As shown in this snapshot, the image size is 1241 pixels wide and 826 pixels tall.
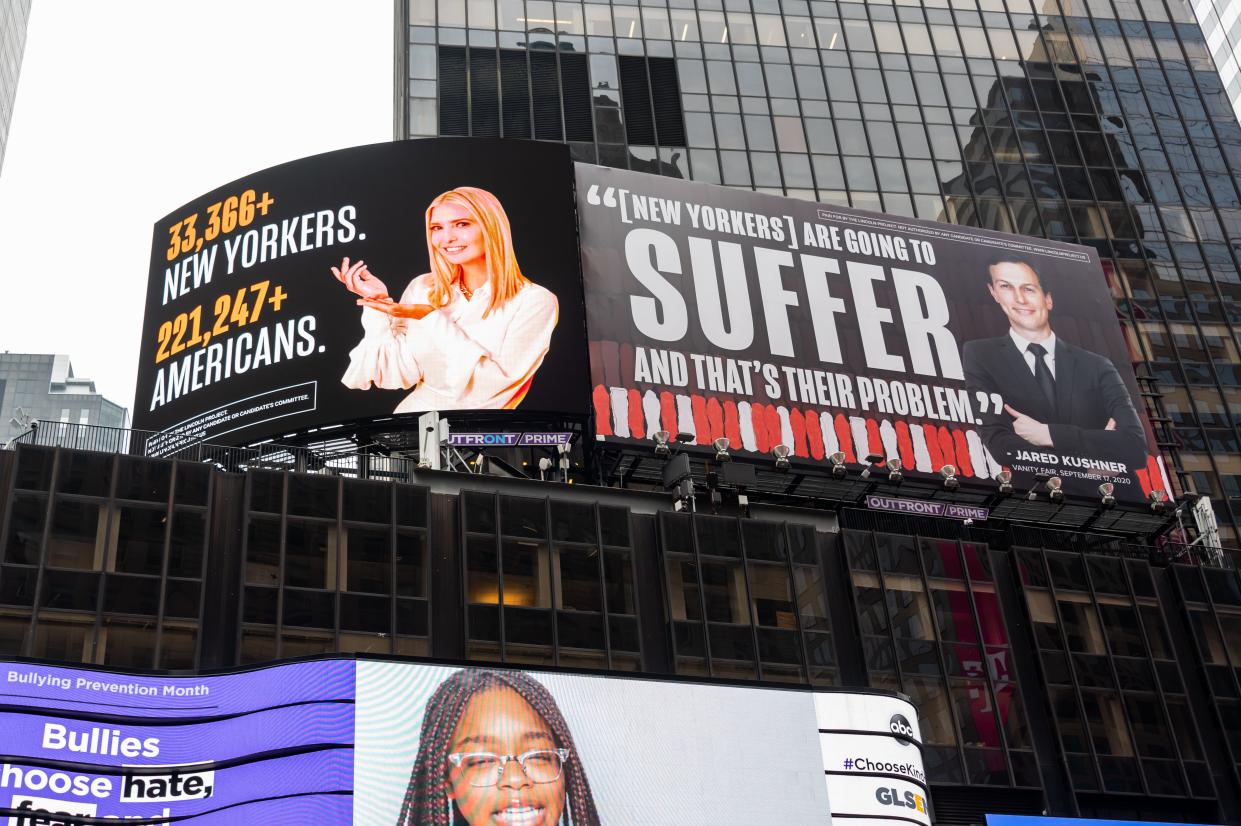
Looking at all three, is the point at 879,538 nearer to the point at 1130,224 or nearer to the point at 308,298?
the point at 308,298

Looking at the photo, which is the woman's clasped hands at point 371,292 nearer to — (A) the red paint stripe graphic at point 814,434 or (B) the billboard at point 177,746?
(A) the red paint stripe graphic at point 814,434

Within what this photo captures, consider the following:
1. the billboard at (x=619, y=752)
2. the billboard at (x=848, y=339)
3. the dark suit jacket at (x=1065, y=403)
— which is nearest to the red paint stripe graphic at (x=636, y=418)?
the billboard at (x=848, y=339)

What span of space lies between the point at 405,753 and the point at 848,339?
24.8 meters

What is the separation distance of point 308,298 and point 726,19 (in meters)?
37.6

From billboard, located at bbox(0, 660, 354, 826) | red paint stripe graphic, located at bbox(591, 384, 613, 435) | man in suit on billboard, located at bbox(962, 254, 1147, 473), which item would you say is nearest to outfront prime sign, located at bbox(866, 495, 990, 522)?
man in suit on billboard, located at bbox(962, 254, 1147, 473)

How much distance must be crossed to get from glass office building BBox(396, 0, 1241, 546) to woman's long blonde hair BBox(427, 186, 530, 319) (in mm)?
20575

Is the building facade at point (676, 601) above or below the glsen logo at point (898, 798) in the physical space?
above

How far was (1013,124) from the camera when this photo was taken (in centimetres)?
7294

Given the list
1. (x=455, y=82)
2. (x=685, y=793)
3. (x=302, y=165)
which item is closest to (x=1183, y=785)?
(x=685, y=793)

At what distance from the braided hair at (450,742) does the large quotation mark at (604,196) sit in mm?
20315

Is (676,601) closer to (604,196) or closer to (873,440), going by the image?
(873,440)

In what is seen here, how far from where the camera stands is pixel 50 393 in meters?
179

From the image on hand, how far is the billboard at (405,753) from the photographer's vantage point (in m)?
30.0

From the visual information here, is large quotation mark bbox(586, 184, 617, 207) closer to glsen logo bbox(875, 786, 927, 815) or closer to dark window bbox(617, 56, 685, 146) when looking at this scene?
dark window bbox(617, 56, 685, 146)
